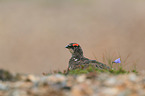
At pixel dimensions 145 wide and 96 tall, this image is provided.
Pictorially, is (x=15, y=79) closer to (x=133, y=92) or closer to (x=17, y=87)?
(x=17, y=87)

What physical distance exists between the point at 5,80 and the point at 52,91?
1.42m

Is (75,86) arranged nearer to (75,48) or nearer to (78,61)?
(78,61)

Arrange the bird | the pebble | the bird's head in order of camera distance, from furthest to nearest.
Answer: the bird's head → the bird → the pebble

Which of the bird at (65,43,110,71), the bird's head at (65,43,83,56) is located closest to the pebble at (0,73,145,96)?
the bird at (65,43,110,71)

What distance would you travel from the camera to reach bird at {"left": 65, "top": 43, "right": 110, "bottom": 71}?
7.11 meters

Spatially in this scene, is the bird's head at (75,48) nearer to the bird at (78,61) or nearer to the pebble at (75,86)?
the bird at (78,61)

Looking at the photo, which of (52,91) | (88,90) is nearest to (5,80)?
(52,91)

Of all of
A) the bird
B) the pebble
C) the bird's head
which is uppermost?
the bird's head

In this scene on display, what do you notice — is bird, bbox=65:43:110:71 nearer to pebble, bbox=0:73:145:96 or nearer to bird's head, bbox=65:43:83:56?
bird's head, bbox=65:43:83:56

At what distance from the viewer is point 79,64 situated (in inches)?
295

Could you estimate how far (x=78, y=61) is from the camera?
7.82 meters

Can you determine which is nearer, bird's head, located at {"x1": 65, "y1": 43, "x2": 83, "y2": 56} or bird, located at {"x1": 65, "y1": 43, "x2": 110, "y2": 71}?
bird, located at {"x1": 65, "y1": 43, "x2": 110, "y2": 71}

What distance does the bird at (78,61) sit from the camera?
711 cm

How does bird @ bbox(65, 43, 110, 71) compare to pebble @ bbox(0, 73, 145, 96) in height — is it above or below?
above
